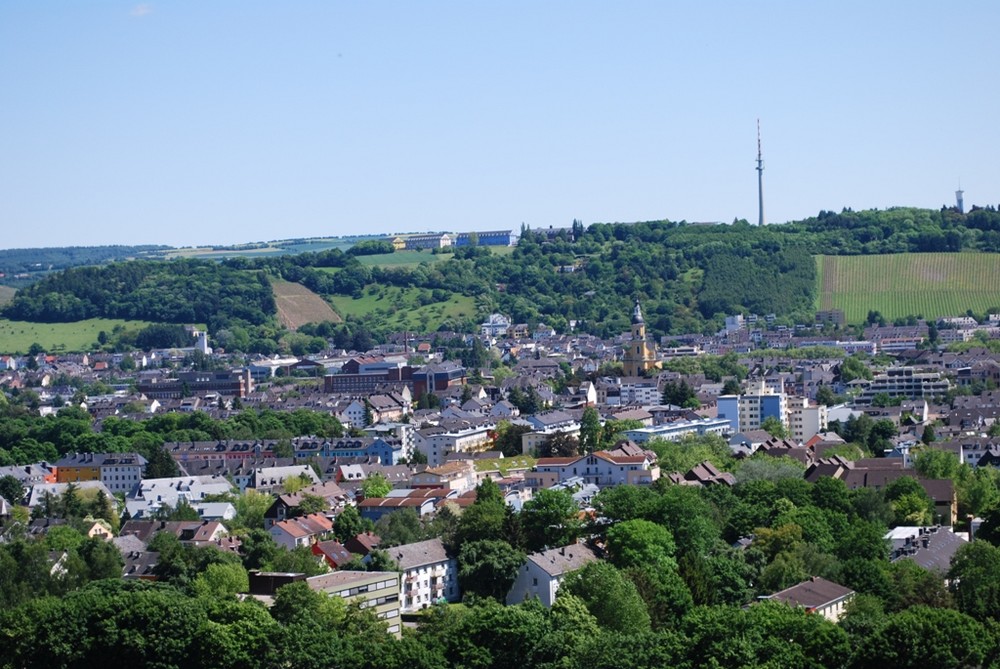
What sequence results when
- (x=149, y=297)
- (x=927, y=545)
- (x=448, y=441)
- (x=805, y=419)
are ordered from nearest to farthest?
(x=927, y=545) → (x=448, y=441) → (x=805, y=419) → (x=149, y=297)

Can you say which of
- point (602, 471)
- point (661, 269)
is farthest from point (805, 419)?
point (661, 269)

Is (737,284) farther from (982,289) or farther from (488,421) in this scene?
(488,421)

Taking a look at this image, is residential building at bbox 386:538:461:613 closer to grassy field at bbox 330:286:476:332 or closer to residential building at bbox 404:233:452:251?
grassy field at bbox 330:286:476:332

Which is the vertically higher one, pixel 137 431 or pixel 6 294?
pixel 6 294

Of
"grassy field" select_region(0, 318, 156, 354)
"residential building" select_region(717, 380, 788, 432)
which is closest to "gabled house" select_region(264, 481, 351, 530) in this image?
"residential building" select_region(717, 380, 788, 432)

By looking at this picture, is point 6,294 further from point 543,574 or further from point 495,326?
point 543,574

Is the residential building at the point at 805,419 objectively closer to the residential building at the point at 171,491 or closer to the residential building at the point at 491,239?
the residential building at the point at 171,491
